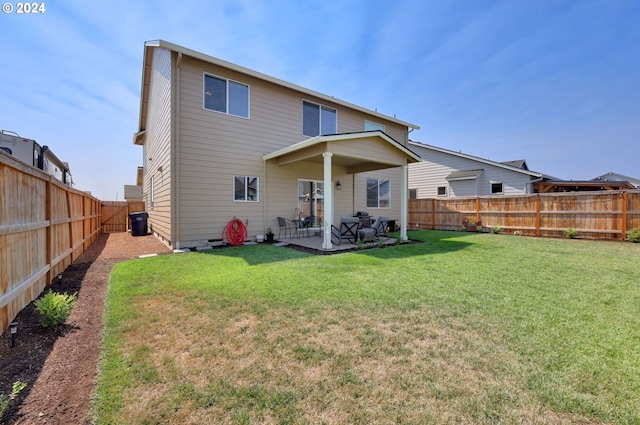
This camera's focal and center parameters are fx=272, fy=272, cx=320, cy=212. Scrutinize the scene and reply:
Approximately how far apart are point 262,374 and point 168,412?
26.4 inches

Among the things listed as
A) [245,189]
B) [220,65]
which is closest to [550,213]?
[245,189]

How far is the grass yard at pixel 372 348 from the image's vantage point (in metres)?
1.83

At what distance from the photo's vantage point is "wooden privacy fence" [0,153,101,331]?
9.27ft

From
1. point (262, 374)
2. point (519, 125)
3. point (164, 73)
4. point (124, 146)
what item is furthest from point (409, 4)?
point (124, 146)

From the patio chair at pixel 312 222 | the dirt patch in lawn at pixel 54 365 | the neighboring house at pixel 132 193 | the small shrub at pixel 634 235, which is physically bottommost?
the dirt patch in lawn at pixel 54 365

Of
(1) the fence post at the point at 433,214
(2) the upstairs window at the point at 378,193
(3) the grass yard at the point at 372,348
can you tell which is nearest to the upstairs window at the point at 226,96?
(3) the grass yard at the point at 372,348

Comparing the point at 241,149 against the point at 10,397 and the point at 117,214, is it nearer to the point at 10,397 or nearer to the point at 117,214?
the point at 10,397

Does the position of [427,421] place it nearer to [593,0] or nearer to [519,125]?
[593,0]

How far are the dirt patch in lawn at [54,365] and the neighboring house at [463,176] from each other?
18214 mm

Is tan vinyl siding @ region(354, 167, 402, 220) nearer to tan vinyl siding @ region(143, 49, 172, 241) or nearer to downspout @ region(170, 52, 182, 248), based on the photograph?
downspout @ region(170, 52, 182, 248)

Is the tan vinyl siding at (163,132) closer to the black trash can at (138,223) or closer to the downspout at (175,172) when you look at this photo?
the downspout at (175,172)

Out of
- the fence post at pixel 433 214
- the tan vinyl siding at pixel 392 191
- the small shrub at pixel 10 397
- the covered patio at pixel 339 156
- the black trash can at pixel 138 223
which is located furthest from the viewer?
the fence post at pixel 433 214

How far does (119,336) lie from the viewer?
2.86 metres

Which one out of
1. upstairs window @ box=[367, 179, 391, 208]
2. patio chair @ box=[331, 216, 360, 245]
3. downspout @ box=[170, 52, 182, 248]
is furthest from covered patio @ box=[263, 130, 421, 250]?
downspout @ box=[170, 52, 182, 248]
